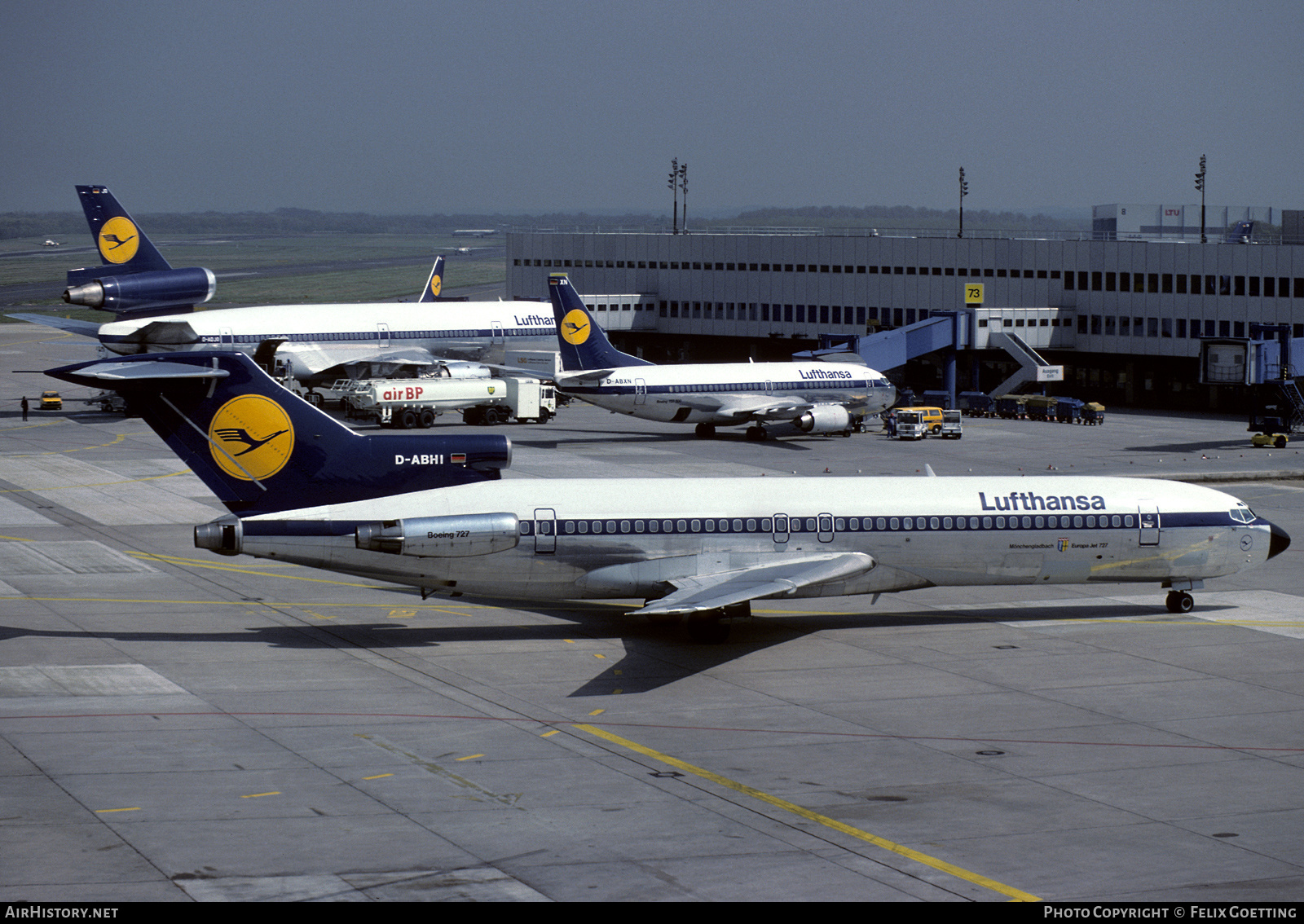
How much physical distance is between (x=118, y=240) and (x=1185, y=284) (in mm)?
68588

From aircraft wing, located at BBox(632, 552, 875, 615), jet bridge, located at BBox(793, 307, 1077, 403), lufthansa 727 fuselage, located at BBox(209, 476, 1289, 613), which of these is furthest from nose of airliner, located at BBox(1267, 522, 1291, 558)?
jet bridge, located at BBox(793, 307, 1077, 403)

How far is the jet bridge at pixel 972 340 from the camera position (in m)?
100

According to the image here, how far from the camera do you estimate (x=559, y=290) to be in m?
83.4

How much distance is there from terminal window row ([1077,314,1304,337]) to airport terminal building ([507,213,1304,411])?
0.08 meters

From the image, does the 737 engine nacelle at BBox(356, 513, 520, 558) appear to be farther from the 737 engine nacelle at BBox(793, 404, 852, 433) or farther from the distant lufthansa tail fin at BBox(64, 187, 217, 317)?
the distant lufthansa tail fin at BBox(64, 187, 217, 317)

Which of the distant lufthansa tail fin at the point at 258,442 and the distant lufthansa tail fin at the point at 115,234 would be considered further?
the distant lufthansa tail fin at the point at 115,234

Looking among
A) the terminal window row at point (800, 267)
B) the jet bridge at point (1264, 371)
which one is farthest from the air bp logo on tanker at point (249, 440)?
the terminal window row at point (800, 267)

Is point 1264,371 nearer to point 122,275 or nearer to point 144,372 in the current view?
point 144,372

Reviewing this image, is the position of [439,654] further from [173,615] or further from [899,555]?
[899,555]

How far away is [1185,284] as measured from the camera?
10056cm

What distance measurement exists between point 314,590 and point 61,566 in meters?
8.88

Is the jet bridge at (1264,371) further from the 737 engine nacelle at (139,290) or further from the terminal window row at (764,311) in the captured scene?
the 737 engine nacelle at (139,290)

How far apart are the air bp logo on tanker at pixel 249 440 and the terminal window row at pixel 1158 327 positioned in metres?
77.3

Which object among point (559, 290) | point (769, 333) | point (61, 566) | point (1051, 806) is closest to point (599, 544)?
point (1051, 806)
